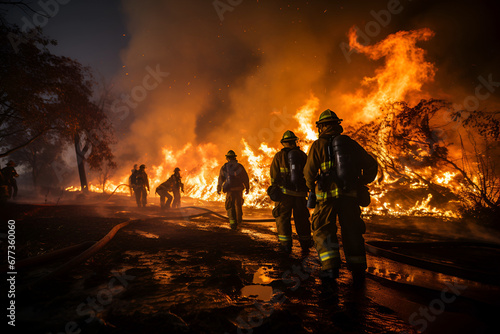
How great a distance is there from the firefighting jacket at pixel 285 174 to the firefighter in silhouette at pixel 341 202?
102cm

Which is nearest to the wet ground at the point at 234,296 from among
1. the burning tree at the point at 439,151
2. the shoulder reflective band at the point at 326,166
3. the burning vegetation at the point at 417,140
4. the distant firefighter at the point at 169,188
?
the shoulder reflective band at the point at 326,166

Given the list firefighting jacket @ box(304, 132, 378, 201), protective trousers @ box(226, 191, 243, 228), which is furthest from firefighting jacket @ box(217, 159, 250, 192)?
firefighting jacket @ box(304, 132, 378, 201)

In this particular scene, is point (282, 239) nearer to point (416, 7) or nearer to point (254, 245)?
point (254, 245)

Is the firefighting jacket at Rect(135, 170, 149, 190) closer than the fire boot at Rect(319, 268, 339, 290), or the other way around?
the fire boot at Rect(319, 268, 339, 290)

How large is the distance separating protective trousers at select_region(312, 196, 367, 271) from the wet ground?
0.30 metres

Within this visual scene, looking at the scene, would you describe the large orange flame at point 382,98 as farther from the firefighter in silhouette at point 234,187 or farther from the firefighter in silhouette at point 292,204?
the firefighter in silhouette at point 292,204

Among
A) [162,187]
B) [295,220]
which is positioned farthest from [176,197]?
[295,220]

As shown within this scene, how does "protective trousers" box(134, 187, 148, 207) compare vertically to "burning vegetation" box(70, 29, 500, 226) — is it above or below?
below

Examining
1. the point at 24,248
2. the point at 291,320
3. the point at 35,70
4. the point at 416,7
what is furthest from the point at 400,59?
the point at 35,70

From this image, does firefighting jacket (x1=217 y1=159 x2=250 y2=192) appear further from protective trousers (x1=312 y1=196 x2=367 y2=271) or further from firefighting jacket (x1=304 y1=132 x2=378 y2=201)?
protective trousers (x1=312 y1=196 x2=367 y2=271)

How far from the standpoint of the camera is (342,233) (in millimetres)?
2770

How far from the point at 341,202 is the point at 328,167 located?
0.50m

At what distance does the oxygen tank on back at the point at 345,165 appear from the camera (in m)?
2.75

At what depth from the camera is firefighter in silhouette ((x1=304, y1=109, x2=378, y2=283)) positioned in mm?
2641
